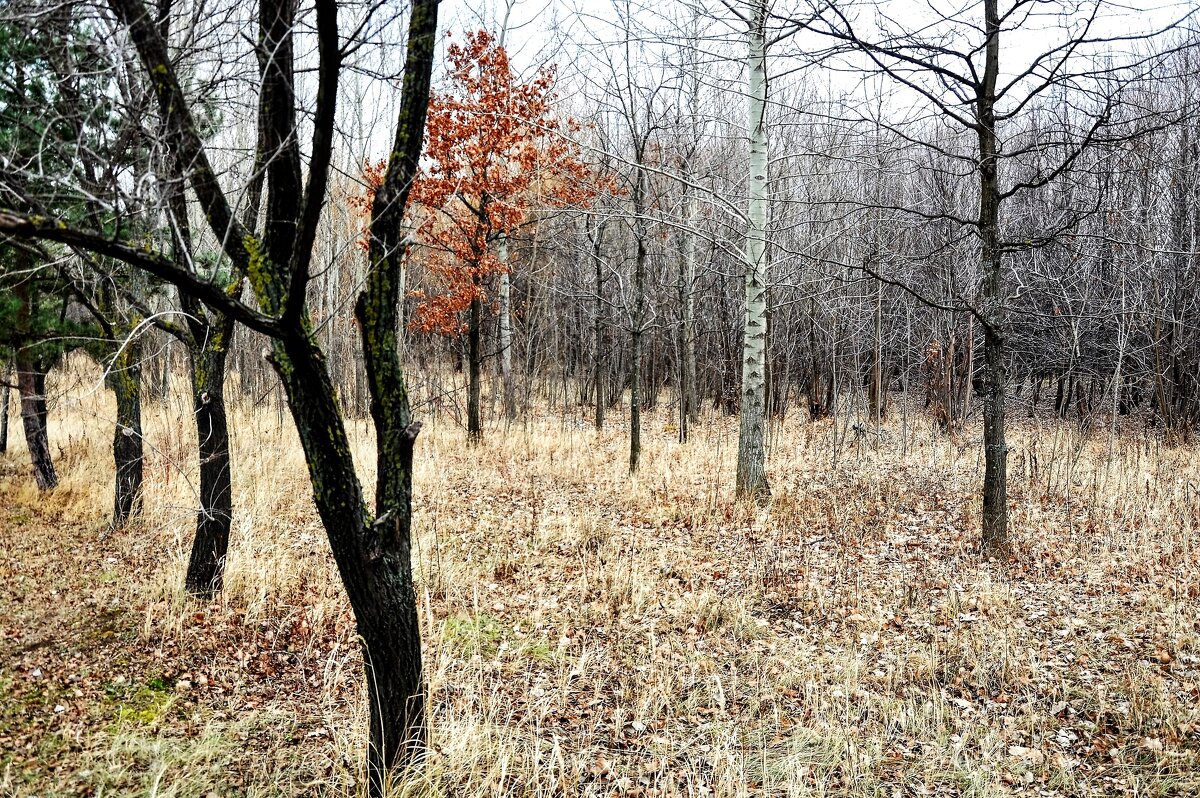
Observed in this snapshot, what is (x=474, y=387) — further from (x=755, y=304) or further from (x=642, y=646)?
(x=642, y=646)

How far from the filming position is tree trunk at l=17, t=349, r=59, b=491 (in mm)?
7887

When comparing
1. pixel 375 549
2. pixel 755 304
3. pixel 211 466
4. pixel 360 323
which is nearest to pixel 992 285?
pixel 755 304

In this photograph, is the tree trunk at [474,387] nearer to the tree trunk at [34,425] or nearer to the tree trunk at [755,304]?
the tree trunk at [755,304]

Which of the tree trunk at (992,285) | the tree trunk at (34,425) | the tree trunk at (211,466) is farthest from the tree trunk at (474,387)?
the tree trunk at (992,285)

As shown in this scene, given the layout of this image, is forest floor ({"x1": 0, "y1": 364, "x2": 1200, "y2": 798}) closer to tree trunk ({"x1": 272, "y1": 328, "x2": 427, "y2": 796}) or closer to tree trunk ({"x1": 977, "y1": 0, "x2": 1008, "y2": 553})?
tree trunk ({"x1": 272, "y1": 328, "x2": 427, "y2": 796})

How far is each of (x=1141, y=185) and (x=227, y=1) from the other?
17194 mm

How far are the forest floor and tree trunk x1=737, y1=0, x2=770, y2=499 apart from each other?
52 centimetres

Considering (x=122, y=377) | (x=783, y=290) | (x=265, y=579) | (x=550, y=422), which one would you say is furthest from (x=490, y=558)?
(x=783, y=290)

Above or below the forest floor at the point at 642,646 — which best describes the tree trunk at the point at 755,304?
above

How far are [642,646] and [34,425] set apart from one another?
769cm

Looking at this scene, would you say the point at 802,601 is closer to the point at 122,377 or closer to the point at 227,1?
the point at 227,1

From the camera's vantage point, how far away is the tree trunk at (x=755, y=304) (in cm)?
760

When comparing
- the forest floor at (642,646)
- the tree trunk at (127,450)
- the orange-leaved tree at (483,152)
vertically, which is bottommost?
the forest floor at (642,646)

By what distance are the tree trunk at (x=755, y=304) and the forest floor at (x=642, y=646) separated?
515 mm
